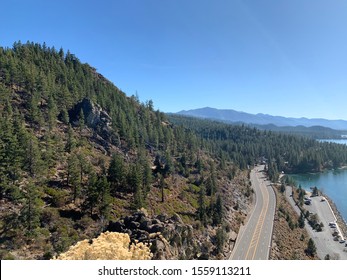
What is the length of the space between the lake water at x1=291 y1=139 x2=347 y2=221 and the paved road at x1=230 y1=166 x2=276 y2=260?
29.9 metres

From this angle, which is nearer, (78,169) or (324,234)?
(78,169)

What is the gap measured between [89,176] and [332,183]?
144287mm

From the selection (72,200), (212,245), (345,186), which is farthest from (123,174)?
(345,186)

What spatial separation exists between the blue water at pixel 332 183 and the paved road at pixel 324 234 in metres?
7.28

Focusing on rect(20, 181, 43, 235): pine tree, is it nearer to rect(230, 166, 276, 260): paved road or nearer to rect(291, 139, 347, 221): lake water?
rect(230, 166, 276, 260): paved road

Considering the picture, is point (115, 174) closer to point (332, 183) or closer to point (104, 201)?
point (104, 201)

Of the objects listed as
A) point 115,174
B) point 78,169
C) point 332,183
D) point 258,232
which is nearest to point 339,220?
point 258,232

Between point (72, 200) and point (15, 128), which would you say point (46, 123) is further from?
point (72, 200)

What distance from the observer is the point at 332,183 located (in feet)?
529

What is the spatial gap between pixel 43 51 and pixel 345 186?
168890 millimetres

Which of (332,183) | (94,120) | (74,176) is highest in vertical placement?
(94,120)

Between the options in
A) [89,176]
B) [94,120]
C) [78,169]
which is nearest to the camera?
[89,176]

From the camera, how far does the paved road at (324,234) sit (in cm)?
7331

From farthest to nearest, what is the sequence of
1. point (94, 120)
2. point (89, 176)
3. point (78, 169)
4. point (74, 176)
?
point (94, 120)
point (78, 169)
point (89, 176)
point (74, 176)
